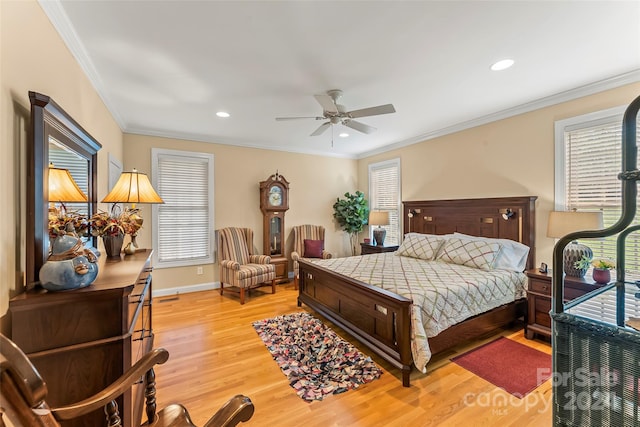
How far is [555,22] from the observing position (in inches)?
73.9

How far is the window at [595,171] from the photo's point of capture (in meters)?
2.68

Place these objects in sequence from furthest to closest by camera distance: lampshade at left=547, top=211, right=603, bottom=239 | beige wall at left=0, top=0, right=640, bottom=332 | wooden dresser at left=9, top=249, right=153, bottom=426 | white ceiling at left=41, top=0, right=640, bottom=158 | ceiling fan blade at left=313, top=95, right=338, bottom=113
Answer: ceiling fan blade at left=313, top=95, right=338, bottom=113, lampshade at left=547, top=211, right=603, bottom=239, white ceiling at left=41, top=0, right=640, bottom=158, beige wall at left=0, top=0, right=640, bottom=332, wooden dresser at left=9, top=249, right=153, bottom=426

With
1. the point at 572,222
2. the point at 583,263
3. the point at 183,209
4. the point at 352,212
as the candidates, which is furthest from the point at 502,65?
the point at 183,209

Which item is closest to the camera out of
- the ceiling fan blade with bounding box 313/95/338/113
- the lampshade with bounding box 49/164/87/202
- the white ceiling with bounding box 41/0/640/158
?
the lampshade with bounding box 49/164/87/202

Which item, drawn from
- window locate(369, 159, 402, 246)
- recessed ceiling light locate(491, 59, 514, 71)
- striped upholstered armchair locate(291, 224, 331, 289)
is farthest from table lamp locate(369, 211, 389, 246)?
recessed ceiling light locate(491, 59, 514, 71)

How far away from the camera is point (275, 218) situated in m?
5.19

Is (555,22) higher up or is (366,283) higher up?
(555,22)

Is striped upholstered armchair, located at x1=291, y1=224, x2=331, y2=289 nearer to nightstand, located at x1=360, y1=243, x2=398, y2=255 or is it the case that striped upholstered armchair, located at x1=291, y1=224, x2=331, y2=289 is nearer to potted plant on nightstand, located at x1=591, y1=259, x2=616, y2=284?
nightstand, located at x1=360, y1=243, x2=398, y2=255

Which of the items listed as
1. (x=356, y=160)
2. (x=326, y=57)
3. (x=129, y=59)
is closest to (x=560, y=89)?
(x=326, y=57)

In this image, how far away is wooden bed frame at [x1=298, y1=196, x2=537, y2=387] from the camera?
228cm

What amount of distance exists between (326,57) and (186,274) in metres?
3.96

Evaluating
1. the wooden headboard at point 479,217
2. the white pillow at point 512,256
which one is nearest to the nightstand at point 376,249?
the wooden headboard at point 479,217

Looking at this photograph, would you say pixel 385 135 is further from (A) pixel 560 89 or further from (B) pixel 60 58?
(B) pixel 60 58

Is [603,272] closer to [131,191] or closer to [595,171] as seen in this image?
[595,171]
